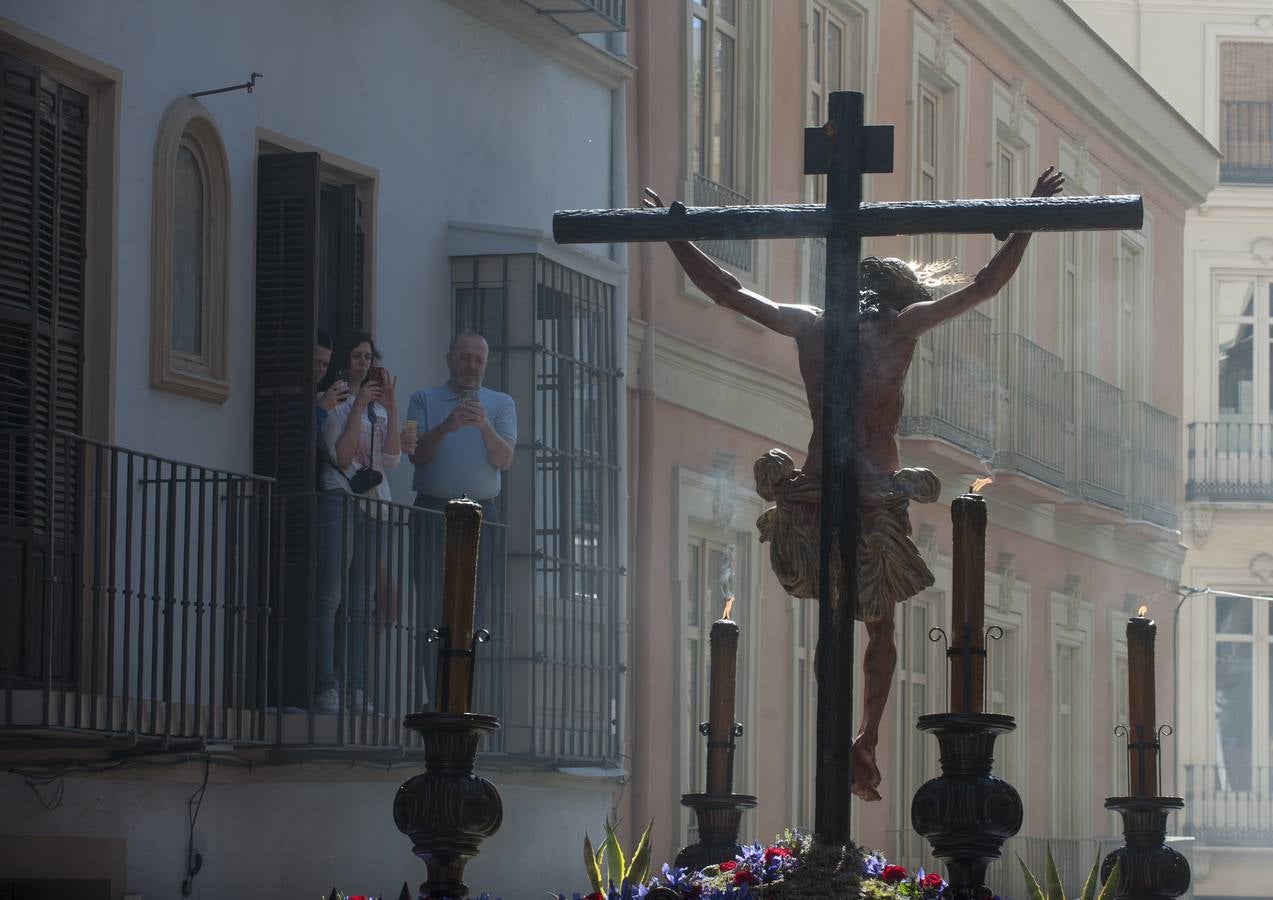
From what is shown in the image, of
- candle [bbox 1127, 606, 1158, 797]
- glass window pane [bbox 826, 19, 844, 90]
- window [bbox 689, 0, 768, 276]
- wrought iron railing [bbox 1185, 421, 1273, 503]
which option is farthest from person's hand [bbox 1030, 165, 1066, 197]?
wrought iron railing [bbox 1185, 421, 1273, 503]

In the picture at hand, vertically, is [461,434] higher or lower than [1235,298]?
lower

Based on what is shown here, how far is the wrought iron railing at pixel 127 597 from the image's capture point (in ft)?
31.5

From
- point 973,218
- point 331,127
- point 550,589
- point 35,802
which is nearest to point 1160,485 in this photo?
point 550,589

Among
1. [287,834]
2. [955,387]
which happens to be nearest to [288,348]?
[287,834]

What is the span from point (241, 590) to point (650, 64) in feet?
19.9

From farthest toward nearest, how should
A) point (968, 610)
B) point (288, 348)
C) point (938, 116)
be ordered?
point (938, 116) → point (288, 348) → point (968, 610)

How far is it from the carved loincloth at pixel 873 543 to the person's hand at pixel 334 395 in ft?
17.6

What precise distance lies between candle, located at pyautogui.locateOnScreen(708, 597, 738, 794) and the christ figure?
0.66 meters

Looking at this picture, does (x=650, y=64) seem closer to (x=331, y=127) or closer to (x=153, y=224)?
(x=331, y=127)

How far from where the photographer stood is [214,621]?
10.3m

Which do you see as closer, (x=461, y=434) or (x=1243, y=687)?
(x=461, y=434)

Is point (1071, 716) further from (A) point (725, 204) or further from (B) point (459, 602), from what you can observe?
(B) point (459, 602)

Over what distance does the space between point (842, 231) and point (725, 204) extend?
35.4 ft

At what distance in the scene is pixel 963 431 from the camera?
825 inches
